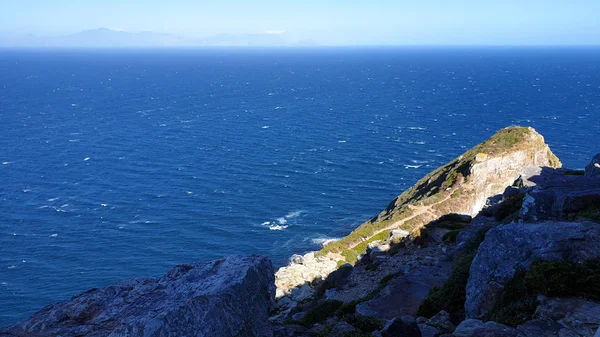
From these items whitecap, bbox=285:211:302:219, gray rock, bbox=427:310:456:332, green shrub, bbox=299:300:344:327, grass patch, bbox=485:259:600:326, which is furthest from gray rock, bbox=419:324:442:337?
whitecap, bbox=285:211:302:219

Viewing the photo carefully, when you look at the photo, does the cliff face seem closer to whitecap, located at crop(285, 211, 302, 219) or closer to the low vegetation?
the low vegetation

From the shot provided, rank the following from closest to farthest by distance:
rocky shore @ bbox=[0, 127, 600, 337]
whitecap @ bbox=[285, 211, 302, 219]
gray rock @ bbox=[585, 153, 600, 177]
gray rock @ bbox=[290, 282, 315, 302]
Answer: rocky shore @ bbox=[0, 127, 600, 337], gray rock @ bbox=[585, 153, 600, 177], gray rock @ bbox=[290, 282, 315, 302], whitecap @ bbox=[285, 211, 302, 219]

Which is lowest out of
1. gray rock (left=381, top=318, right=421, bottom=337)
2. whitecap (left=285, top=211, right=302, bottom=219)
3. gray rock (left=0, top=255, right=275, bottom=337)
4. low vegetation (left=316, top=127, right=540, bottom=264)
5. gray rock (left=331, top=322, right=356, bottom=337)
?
whitecap (left=285, top=211, right=302, bottom=219)

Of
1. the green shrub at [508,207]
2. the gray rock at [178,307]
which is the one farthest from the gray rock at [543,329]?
the green shrub at [508,207]

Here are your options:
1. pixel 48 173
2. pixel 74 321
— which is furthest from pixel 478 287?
pixel 48 173

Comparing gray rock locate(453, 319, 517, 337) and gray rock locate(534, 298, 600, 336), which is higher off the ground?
gray rock locate(534, 298, 600, 336)

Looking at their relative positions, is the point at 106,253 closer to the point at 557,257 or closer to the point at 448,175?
the point at 448,175
